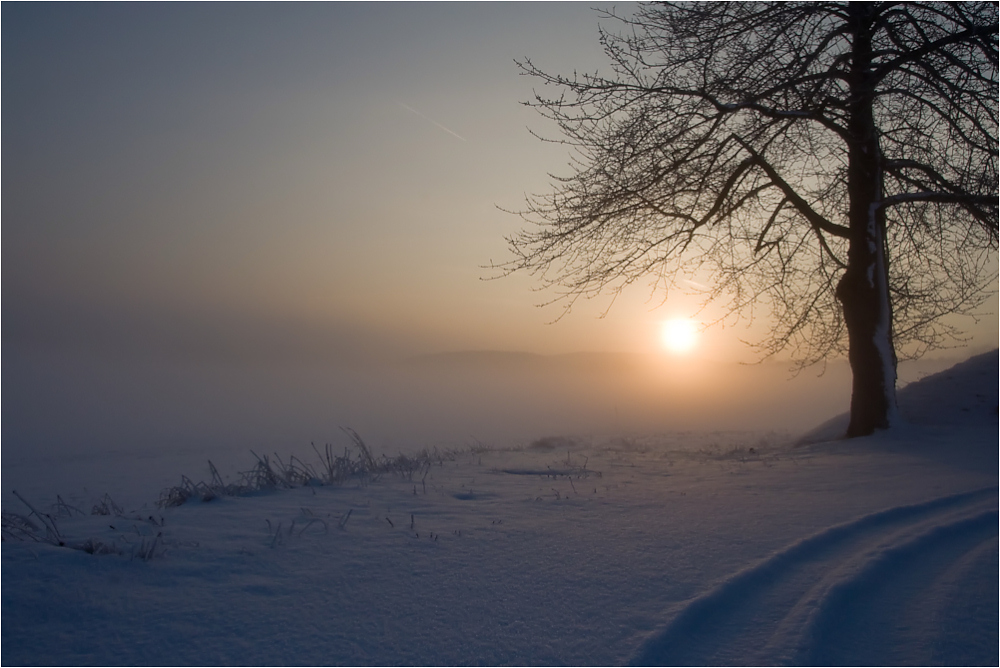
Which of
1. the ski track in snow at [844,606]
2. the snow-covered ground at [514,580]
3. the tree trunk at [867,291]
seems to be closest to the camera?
the snow-covered ground at [514,580]

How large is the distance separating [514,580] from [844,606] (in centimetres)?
162

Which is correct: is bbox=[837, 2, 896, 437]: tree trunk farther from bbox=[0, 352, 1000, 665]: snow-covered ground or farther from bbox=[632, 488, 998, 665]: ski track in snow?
bbox=[632, 488, 998, 665]: ski track in snow

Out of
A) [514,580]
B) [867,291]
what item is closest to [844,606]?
[514,580]

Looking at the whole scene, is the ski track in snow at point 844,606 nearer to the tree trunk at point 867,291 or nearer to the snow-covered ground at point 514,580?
the snow-covered ground at point 514,580

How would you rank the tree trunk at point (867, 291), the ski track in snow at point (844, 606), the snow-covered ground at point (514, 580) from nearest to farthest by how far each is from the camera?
the snow-covered ground at point (514, 580) < the ski track in snow at point (844, 606) < the tree trunk at point (867, 291)

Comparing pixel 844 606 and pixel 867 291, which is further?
pixel 867 291

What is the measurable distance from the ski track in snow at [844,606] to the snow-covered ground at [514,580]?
1 centimetres

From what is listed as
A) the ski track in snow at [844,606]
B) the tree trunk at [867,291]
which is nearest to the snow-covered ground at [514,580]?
the ski track in snow at [844,606]

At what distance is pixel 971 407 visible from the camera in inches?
428

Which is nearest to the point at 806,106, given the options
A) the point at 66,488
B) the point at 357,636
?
the point at 357,636

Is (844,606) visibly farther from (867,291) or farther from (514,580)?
(867,291)

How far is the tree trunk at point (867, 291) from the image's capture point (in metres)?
10.1

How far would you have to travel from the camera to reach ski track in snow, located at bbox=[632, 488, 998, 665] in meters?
2.65

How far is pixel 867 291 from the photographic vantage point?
10.3 metres
